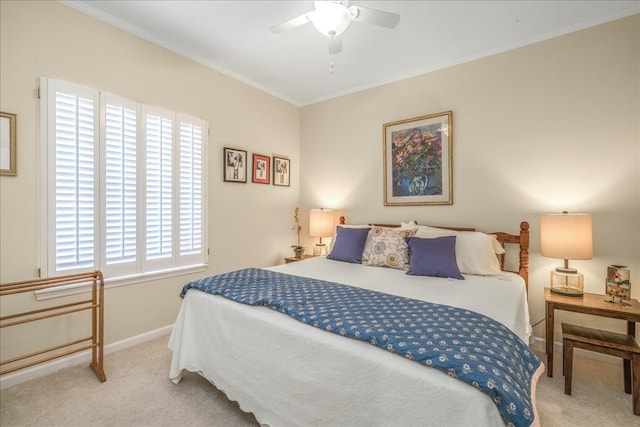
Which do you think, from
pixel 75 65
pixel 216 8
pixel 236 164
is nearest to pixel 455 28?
pixel 216 8

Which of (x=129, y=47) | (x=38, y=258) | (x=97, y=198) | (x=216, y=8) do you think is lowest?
(x=38, y=258)

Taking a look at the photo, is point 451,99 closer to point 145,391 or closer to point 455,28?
point 455,28

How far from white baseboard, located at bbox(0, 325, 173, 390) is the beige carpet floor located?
0.05 m

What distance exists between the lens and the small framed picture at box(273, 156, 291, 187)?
4.08m

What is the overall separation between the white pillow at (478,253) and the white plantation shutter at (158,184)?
282 centimetres

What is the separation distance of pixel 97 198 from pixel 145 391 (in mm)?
1552

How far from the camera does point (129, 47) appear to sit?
2.60 m

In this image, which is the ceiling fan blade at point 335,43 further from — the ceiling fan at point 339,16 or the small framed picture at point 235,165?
the small framed picture at point 235,165

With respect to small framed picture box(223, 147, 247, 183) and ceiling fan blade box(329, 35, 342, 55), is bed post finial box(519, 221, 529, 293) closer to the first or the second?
ceiling fan blade box(329, 35, 342, 55)

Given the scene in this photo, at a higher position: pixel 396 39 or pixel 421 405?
pixel 396 39

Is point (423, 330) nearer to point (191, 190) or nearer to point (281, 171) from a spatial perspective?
point (191, 190)

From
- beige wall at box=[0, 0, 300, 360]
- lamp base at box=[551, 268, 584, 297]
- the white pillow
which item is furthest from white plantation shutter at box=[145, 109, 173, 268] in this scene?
lamp base at box=[551, 268, 584, 297]

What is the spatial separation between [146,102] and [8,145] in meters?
1.06

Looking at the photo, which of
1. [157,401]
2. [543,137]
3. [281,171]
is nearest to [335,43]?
[543,137]
